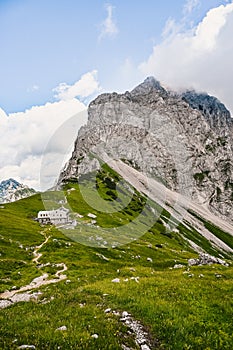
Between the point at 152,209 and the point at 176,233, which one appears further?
the point at 152,209

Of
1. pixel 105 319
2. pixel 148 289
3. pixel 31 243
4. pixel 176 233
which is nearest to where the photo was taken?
pixel 105 319

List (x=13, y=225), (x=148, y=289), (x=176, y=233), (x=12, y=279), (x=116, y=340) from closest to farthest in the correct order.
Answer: (x=116, y=340) → (x=148, y=289) → (x=12, y=279) → (x=13, y=225) → (x=176, y=233)

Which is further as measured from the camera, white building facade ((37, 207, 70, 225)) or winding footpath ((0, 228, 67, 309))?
white building facade ((37, 207, 70, 225))

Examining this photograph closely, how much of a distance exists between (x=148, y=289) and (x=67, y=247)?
4095 centimetres

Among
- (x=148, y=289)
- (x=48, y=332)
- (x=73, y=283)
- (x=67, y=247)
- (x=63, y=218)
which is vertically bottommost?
(x=63, y=218)

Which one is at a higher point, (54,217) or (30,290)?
(30,290)

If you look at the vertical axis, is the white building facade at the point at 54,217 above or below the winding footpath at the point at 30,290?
below

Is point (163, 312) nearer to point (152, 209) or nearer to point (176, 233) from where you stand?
point (176, 233)

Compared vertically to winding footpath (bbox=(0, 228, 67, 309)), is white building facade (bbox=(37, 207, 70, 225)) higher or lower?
lower

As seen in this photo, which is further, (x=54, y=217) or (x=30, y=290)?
(x=54, y=217)

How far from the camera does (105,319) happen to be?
1468 centimetres

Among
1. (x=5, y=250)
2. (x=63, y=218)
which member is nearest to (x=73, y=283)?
(x=5, y=250)

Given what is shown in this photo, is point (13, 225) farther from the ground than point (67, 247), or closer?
closer

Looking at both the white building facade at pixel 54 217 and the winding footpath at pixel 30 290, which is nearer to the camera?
the winding footpath at pixel 30 290
